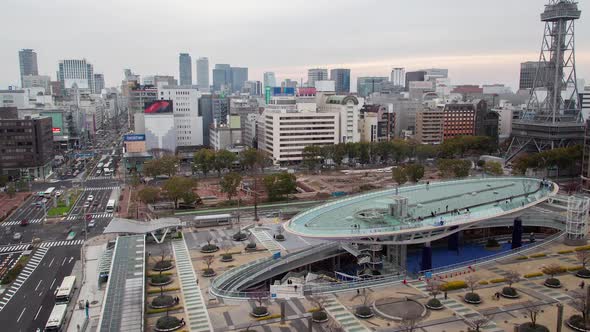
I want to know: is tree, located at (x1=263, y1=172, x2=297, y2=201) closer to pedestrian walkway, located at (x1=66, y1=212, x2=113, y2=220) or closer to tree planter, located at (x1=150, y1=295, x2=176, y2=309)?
pedestrian walkway, located at (x1=66, y1=212, x2=113, y2=220)

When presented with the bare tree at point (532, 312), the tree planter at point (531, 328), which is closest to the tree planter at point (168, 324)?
the tree planter at point (531, 328)

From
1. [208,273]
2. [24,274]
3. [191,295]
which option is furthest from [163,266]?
[24,274]

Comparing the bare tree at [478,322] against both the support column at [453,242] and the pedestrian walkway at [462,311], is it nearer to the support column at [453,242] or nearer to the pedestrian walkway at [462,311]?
the pedestrian walkway at [462,311]

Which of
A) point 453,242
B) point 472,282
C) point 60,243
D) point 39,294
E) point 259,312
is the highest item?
point 472,282

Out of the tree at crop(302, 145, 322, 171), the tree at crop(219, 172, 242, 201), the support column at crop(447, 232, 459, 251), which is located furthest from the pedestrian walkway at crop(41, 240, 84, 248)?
the tree at crop(302, 145, 322, 171)

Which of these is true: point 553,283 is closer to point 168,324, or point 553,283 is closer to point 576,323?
point 576,323
